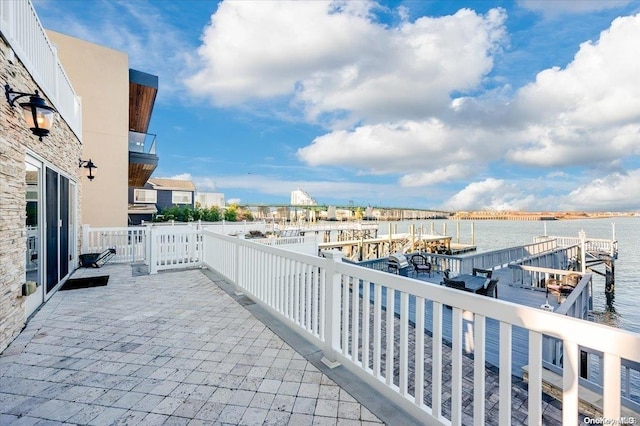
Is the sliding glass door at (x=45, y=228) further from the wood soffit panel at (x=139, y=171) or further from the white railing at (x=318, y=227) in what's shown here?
the white railing at (x=318, y=227)

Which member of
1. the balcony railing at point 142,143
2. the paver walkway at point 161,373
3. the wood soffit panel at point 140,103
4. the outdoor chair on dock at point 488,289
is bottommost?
the outdoor chair on dock at point 488,289

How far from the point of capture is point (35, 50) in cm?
425

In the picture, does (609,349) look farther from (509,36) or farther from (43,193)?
(509,36)

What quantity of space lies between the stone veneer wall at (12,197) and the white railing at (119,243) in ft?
16.6

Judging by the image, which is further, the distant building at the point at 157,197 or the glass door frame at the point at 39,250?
the distant building at the point at 157,197

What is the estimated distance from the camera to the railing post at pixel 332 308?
2.70 metres

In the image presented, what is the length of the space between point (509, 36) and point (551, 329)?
11569 millimetres

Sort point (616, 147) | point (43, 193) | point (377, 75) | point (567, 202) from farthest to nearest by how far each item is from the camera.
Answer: point (567, 202) < point (616, 147) < point (377, 75) < point (43, 193)

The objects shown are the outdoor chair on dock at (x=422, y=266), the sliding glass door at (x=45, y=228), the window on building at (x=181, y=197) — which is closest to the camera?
the sliding glass door at (x=45, y=228)

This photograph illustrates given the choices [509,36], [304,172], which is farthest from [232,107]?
[304,172]

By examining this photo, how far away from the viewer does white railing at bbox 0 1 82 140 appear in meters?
3.20

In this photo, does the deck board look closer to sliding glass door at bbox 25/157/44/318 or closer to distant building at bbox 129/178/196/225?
sliding glass door at bbox 25/157/44/318

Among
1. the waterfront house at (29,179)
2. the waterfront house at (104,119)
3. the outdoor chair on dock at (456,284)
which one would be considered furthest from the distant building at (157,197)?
the outdoor chair on dock at (456,284)

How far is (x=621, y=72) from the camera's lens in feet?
32.7
